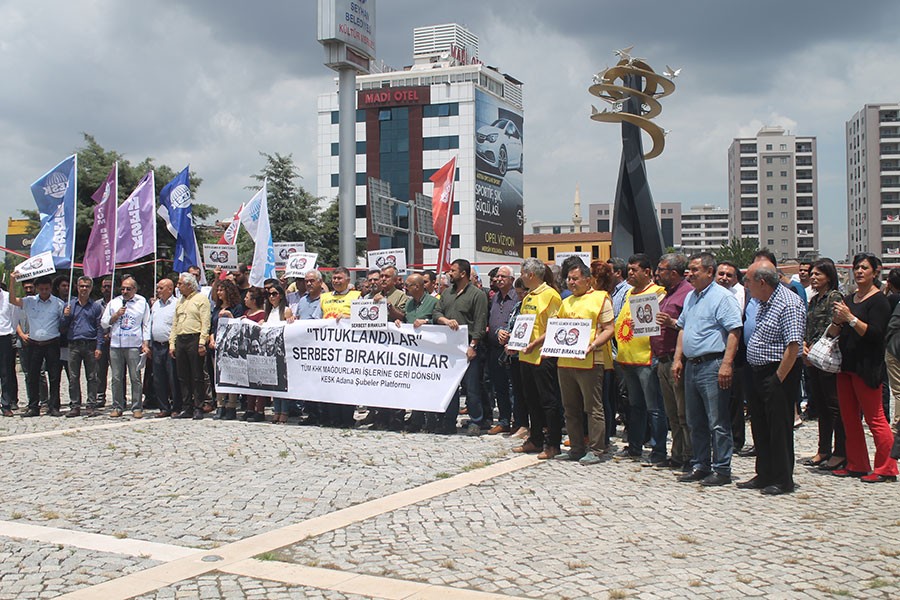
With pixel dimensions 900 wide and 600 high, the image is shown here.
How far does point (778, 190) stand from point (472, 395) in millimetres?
174493

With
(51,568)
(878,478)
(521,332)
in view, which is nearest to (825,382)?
(878,478)

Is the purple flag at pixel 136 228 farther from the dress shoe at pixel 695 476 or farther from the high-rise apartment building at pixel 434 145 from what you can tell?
the high-rise apartment building at pixel 434 145

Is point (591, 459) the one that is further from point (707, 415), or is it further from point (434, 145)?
point (434, 145)

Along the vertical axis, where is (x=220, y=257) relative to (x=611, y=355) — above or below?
above

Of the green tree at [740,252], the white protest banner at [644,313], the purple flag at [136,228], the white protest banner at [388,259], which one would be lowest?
the white protest banner at [644,313]

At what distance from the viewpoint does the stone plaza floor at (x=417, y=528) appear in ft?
16.8

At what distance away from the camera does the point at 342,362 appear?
11922 millimetres

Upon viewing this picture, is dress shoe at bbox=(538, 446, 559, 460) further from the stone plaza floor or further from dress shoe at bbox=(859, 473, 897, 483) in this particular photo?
dress shoe at bbox=(859, 473, 897, 483)

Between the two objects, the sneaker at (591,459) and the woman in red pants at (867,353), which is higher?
the woman in red pants at (867,353)

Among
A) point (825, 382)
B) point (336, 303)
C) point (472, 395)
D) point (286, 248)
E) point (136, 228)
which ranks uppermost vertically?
point (286, 248)

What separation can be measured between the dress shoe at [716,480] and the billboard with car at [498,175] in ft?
295

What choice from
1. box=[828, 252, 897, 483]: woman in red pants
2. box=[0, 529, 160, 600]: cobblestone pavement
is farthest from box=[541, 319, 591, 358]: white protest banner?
box=[0, 529, 160, 600]: cobblestone pavement

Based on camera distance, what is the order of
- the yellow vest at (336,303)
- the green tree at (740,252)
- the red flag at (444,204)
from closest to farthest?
the yellow vest at (336,303) → the red flag at (444,204) → the green tree at (740,252)

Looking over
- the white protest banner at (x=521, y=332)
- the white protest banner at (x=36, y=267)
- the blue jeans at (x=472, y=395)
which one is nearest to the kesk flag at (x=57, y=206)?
the white protest banner at (x=36, y=267)
